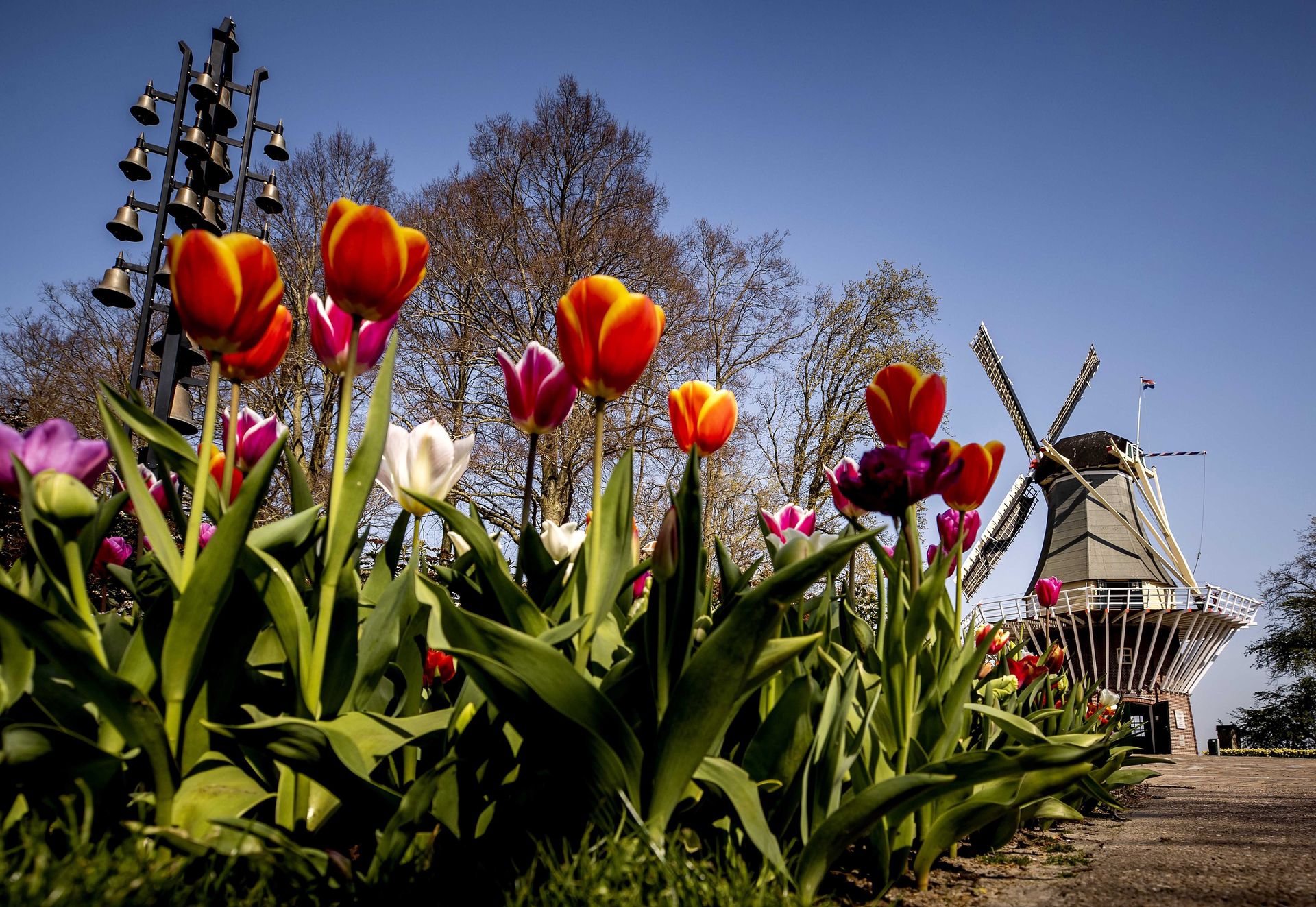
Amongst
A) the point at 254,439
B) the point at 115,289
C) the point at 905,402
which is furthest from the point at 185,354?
the point at 905,402

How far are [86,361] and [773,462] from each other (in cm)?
1420

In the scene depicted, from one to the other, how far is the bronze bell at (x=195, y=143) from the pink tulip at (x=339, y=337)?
7.62 m

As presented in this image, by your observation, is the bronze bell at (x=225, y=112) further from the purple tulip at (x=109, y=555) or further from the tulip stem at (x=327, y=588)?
the tulip stem at (x=327, y=588)

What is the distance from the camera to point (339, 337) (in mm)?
1514

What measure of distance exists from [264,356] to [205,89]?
771cm

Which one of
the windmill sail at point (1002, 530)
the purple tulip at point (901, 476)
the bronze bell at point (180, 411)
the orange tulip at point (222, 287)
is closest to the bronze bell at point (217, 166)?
the bronze bell at point (180, 411)

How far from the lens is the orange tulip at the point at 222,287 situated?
3.93ft

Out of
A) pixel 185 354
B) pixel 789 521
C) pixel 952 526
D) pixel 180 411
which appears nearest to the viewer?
pixel 952 526

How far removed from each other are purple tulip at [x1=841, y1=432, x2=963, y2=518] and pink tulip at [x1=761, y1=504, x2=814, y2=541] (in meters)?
0.56

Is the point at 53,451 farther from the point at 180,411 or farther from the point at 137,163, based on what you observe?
the point at 137,163

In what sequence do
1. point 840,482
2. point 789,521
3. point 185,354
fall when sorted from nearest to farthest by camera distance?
point 840,482, point 789,521, point 185,354

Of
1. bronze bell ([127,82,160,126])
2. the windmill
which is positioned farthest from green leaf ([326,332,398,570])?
the windmill

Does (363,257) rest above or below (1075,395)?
below

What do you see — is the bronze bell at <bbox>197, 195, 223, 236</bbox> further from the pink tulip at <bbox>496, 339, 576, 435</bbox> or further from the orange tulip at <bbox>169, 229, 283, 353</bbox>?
the orange tulip at <bbox>169, 229, 283, 353</bbox>
